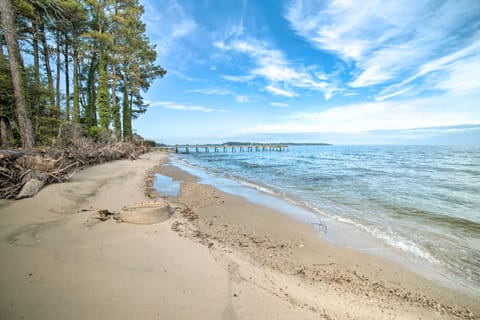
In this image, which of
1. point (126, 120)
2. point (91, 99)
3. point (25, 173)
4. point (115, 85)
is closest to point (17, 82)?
point (25, 173)

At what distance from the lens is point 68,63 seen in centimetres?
1944

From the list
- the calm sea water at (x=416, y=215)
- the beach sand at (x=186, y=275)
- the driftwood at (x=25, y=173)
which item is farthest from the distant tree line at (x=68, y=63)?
the calm sea water at (x=416, y=215)

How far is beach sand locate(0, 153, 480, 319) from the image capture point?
1732 mm

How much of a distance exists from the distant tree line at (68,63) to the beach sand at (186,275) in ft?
32.3

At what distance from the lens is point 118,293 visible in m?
1.84

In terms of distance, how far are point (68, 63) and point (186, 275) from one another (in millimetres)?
26715

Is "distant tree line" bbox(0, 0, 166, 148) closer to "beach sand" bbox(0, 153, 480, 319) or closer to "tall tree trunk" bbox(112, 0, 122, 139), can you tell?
"tall tree trunk" bbox(112, 0, 122, 139)

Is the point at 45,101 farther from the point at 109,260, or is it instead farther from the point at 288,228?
the point at 288,228

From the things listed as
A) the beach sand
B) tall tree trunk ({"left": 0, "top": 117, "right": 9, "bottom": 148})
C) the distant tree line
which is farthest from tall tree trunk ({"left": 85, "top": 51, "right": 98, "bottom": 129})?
the beach sand

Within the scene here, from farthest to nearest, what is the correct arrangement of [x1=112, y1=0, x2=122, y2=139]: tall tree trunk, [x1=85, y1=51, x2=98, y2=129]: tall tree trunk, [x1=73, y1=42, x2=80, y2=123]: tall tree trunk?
[x1=85, y1=51, x2=98, y2=129]: tall tree trunk → [x1=112, y1=0, x2=122, y2=139]: tall tree trunk → [x1=73, y1=42, x2=80, y2=123]: tall tree trunk

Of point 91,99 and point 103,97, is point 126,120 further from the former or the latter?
point 103,97

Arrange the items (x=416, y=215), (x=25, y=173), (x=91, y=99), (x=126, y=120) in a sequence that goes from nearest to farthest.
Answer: (x=25, y=173), (x=416, y=215), (x=91, y=99), (x=126, y=120)

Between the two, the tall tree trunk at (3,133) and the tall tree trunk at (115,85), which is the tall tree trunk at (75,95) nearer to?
the tall tree trunk at (115,85)

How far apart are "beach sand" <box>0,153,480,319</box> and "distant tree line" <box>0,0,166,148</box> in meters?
9.84
